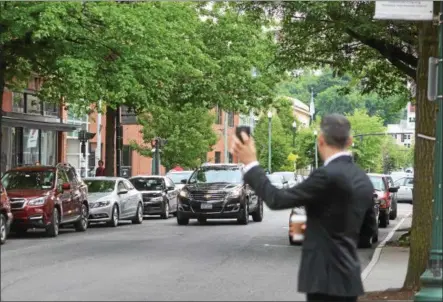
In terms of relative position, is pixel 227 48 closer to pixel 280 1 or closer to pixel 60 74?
pixel 60 74

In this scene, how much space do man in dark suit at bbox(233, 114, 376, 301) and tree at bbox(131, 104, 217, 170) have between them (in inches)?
1733

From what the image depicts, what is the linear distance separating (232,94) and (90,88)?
12.6m

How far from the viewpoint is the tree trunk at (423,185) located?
12016 millimetres

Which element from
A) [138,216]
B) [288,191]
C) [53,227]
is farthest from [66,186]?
[288,191]

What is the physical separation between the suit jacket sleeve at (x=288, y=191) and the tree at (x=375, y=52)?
264 inches

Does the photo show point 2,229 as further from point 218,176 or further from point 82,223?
point 218,176

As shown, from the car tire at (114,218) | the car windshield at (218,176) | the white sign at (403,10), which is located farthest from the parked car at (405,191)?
the white sign at (403,10)

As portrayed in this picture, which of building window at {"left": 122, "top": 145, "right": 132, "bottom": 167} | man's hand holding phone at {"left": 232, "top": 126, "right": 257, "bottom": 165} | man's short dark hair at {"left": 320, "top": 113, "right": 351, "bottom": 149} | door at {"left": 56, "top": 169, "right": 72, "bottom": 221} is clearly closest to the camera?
man's hand holding phone at {"left": 232, "top": 126, "right": 257, "bottom": 165}

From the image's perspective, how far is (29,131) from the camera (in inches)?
1564

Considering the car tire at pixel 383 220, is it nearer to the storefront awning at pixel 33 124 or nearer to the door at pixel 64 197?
the door at pixel 64 197

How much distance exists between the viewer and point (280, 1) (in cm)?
1938

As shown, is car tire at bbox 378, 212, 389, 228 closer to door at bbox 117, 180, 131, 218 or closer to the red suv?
door at bbox 117, 180, 131, 218

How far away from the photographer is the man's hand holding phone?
5438 millimetres

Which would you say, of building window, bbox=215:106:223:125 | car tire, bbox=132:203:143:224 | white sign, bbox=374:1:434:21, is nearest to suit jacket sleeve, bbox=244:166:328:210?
white sign, bbox=374:1:434:21
